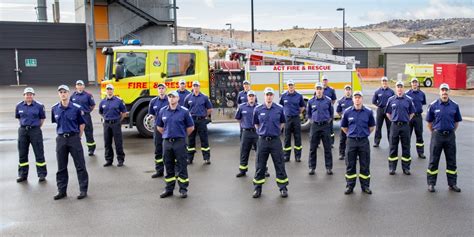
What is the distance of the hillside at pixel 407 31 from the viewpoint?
121 metres

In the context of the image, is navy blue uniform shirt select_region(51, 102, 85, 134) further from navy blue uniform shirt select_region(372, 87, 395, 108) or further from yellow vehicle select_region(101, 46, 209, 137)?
navy blue uniform shirt select_region(372, 87, 395, 108)

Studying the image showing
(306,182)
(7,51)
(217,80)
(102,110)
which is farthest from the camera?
(7,51)

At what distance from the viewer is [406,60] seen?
135 ft

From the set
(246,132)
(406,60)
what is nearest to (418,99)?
(246,132)

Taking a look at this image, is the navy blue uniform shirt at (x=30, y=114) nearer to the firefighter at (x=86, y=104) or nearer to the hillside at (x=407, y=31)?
the firefighter at (x=86, y=104)

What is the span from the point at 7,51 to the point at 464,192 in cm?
3354

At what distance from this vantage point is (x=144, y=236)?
637 cm

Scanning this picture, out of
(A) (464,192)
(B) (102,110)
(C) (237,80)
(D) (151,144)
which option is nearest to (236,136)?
(C) (237,80)

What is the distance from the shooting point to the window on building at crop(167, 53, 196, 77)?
13.4 m

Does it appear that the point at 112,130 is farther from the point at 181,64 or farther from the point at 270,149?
the point at 270,149

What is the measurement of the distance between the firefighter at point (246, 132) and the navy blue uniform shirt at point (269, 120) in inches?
38.0

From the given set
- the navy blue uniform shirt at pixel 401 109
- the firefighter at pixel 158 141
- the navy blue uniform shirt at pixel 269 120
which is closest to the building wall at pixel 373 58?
the navy blue uniform shirt at pixel 401 109

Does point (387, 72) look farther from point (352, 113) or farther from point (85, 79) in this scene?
point (352, 113)

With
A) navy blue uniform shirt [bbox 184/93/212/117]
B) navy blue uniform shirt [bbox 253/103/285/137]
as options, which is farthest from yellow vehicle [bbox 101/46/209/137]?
navy blue uniform shirt [bbox 253/103/285/137]
